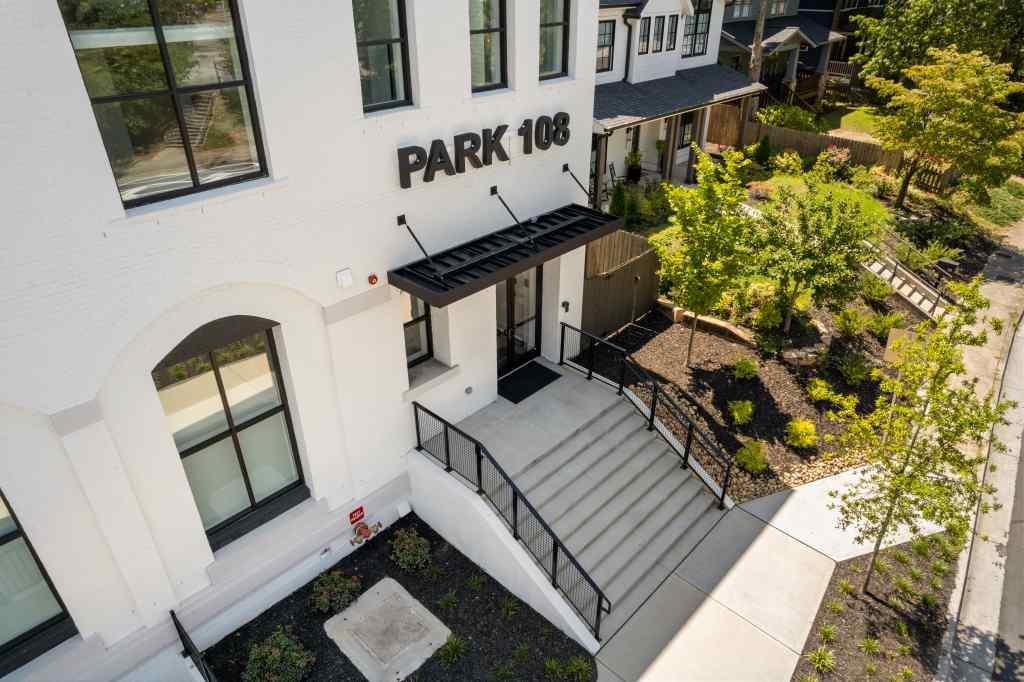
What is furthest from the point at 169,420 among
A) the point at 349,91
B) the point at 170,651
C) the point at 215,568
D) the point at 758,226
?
the point at 758,226

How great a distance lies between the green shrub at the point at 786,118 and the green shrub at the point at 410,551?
27447mm

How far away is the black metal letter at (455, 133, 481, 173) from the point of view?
29.6 ft

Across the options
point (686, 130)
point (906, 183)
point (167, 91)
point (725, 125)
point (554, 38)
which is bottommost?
point (906, 183)

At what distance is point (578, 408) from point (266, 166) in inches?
266

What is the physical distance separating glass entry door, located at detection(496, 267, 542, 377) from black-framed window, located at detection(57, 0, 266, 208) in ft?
18.4

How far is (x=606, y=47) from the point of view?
74.1 ft

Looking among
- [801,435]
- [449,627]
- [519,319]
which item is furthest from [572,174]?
[449,627]

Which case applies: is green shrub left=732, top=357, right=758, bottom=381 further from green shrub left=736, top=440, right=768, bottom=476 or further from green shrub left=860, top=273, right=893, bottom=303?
green shrub left=860, top=273, right=893, bottom=303

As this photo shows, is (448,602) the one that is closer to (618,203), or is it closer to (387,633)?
(387,633)

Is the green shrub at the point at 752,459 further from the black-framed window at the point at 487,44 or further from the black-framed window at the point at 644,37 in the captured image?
the black-framed window at the point at 644,37

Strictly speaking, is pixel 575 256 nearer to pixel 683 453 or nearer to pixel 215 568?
pixel 683 453

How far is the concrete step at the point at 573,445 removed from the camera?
10.1m

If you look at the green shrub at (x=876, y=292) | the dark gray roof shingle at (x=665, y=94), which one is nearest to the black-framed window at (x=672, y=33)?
the dark gray roof shingle at (x=665, y=94)

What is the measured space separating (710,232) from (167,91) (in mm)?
9605
